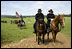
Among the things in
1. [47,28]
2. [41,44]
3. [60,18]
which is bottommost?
[41,44]

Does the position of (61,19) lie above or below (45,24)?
above

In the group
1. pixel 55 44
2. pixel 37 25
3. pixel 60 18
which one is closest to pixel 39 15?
pixel 37 25

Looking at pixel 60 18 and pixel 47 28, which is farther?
pixel 47 28

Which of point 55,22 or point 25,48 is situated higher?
point 55,22

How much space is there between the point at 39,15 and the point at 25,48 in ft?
11.0

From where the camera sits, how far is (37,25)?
13.6m

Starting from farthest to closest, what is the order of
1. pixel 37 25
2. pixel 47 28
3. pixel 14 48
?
1. pixel 47 28
2. pixel 37 25
3. pixel 14 48

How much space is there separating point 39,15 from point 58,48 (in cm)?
352

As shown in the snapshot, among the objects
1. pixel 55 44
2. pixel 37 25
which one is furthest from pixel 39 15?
pixel 55 44

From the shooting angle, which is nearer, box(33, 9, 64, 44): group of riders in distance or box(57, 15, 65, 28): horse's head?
box(57, 15, 65, 28): horse's head

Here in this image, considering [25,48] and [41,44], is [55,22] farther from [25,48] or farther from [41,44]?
[25,48]

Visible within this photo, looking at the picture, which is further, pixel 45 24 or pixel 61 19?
pixel 45 24

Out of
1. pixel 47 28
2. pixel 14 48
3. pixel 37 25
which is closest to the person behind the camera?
pixel 14 48

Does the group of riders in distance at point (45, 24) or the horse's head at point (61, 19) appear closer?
the horse's head at point (61, 19)
